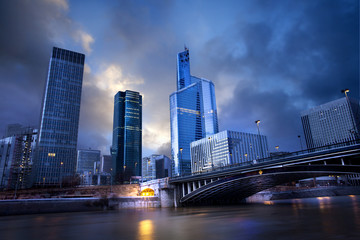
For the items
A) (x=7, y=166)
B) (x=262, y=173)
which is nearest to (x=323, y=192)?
(x=262, y=173)

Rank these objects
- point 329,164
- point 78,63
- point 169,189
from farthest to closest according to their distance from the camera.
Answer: point 78,63 < point 169,189 < point 329,164

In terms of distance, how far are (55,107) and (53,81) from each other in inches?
697

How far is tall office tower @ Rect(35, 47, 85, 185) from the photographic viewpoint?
14088cm

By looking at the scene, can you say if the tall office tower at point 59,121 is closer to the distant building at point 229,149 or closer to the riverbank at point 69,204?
the riverbank at point 69,204

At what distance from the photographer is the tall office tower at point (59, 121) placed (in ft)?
462

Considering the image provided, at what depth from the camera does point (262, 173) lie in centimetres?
4172

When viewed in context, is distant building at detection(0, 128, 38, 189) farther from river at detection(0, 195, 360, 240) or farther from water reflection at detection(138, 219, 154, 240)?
water reflection at detection(138, 219, 154, 240)

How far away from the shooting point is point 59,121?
148 m

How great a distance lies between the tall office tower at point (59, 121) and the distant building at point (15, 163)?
1336cm

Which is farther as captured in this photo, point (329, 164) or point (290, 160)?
point (290, 160)

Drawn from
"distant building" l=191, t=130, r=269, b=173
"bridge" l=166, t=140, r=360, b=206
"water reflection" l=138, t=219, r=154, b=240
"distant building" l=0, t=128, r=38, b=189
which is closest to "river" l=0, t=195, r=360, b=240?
"water reflection" l=138, t=219, r=154, b=240

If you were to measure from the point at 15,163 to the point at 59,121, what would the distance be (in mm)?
35819

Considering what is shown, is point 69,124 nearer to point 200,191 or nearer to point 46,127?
point 46,127

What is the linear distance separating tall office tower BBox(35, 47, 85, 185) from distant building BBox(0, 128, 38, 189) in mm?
13358
